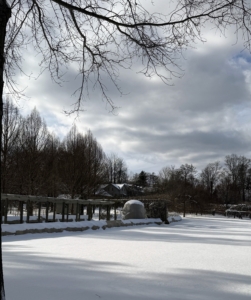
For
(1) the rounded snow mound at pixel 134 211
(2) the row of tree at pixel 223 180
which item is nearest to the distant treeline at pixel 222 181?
(2) the row of tree at pixel 223 180

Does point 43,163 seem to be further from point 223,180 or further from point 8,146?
point 223,180

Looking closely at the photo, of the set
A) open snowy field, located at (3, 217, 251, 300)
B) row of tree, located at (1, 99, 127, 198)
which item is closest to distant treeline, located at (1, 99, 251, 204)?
row of tree, located at (1, 99, 127, 198)

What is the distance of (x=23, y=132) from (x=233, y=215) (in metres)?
25.4

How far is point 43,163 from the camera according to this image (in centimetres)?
2595

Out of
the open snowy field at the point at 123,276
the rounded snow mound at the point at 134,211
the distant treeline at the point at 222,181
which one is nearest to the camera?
the open snowy field at the point at 123,276

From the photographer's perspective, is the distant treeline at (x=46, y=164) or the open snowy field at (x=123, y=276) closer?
the open snowy field at (x=123, y=276)

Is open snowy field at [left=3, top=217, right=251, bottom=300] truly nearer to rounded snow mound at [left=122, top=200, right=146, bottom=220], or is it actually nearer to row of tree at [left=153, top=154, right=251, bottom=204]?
rounded snow mound at [left=122, top=200, right=146, bottom=220]

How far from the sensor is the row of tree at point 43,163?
74.2ft

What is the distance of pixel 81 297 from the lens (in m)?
3.65

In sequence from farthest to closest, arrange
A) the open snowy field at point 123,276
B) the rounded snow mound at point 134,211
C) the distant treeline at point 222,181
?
the distant treeline at point 222,181 < the rounded snow mound at point 134,211 < the open snowy field at point 123,276

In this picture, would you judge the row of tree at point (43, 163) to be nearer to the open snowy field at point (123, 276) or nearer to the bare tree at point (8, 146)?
the bare tree at point (8, 146)

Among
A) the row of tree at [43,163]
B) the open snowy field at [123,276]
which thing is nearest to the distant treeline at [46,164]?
the row of tree at [43,163]

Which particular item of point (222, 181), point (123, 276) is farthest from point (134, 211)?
point (222, 181)

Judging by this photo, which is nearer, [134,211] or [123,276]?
[123,276]
